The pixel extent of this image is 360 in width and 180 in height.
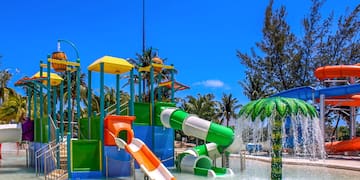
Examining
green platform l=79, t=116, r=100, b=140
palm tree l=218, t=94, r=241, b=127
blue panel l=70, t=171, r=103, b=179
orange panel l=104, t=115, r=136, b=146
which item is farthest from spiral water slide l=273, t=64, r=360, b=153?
palm tree l=218, t=94, r=241, b=127

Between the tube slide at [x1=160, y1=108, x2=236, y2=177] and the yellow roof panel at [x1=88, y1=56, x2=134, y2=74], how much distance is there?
214 centimetres

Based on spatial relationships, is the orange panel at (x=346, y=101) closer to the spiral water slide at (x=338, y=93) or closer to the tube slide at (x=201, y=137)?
the spiral water slide at (x=338, y=93)

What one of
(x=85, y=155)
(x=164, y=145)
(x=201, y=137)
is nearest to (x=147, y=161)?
(x=85, y=155)

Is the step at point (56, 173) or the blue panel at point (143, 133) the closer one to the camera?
the step at point (56, 173)

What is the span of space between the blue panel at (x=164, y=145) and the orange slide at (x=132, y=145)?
1963 mm

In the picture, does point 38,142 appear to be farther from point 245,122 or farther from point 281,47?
point 281,47

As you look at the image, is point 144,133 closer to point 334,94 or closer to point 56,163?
point 56,163

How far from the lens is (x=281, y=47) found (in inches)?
1246

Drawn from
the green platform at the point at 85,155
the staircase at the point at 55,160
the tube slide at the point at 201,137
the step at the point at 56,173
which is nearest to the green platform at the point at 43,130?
the staircase at the point at 55,160

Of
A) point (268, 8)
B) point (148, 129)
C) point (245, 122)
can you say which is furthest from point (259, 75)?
point (245, 122)

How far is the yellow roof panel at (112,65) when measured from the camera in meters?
13.2

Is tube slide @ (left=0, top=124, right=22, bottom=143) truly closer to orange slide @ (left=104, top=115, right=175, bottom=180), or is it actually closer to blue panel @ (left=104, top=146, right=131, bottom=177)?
orange slide @ (left=104, top=115, right=175, bottom=180)

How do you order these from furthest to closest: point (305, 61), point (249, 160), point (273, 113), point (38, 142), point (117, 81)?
point (305, 61)
point (249, 160)
point (38, 142)
point (117, 81)
point (273, 113)

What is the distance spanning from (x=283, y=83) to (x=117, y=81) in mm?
20694
